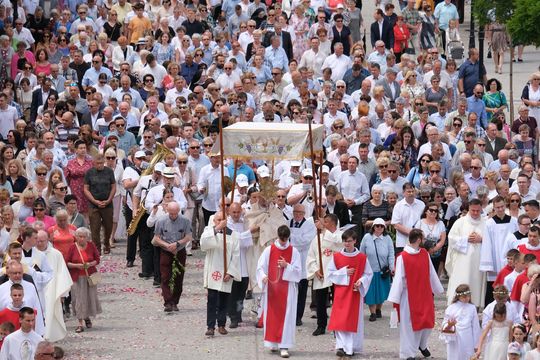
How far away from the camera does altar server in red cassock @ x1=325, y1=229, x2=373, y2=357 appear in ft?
76.8

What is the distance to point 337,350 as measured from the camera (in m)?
23.5

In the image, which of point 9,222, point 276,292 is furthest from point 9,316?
point 276,292

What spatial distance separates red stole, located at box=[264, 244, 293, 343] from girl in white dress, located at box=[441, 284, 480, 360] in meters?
2.31

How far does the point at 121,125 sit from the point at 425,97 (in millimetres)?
5772

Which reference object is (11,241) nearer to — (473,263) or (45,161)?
(45,161)

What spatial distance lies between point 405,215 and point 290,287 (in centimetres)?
298

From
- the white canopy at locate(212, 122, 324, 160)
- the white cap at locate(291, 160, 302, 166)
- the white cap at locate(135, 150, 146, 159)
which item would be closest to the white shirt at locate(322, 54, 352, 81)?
the white cap at locate(135, 150, 146, 159)

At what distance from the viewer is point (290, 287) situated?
23.9 meters

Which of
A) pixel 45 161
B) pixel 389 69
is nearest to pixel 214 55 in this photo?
pixel 389 69

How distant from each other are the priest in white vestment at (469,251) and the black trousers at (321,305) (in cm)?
200

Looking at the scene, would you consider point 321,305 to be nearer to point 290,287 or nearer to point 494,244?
point 290,287

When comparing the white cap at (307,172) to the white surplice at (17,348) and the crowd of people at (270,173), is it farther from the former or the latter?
the white surplice at (17,348)

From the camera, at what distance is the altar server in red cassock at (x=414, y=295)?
23.5m

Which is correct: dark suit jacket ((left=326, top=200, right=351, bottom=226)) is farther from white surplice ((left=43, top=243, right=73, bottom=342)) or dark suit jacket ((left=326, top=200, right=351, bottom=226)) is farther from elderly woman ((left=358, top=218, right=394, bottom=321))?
white surplice ((left=43, top=243, right=73, bottom=342))
